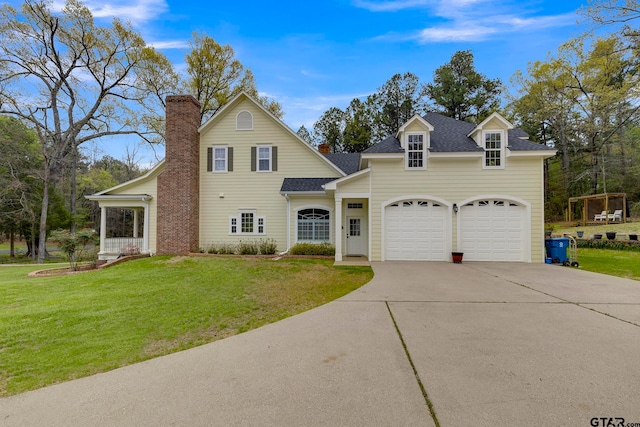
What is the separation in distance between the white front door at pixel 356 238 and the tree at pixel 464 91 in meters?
22.6

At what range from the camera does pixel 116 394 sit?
2.97 m

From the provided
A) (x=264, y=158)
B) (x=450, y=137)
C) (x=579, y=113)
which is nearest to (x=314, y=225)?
(x=264, y=158)

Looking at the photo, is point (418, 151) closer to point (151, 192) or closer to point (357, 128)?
point (151, 192)

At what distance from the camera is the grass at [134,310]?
3773 millimetres

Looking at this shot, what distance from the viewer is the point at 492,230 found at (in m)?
12.7

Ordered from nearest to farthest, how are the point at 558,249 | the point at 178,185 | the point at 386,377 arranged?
the point at 386,377, the point at 558,249, the point at 178,185

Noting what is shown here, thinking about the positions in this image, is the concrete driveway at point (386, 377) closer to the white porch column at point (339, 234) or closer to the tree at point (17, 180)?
the white porch column at point (339, 234)

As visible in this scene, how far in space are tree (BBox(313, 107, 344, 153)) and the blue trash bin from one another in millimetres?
24107

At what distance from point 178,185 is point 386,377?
45.1 ft

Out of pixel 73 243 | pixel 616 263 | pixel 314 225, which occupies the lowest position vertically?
pixel 616 263

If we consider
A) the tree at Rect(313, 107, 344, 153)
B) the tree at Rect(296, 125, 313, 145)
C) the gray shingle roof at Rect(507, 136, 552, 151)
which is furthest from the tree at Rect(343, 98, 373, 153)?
the gray shingle roof at Rect(507, 136, 552, 151)

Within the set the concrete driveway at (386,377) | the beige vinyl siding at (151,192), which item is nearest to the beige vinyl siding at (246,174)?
the beige vinyl siding at (151,192)

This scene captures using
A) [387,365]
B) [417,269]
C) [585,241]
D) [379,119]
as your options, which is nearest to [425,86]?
[379,119]

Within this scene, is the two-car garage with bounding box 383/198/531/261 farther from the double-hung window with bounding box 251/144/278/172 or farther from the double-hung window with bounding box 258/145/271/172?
the double-hung window with bounding box 258/145/271/172
